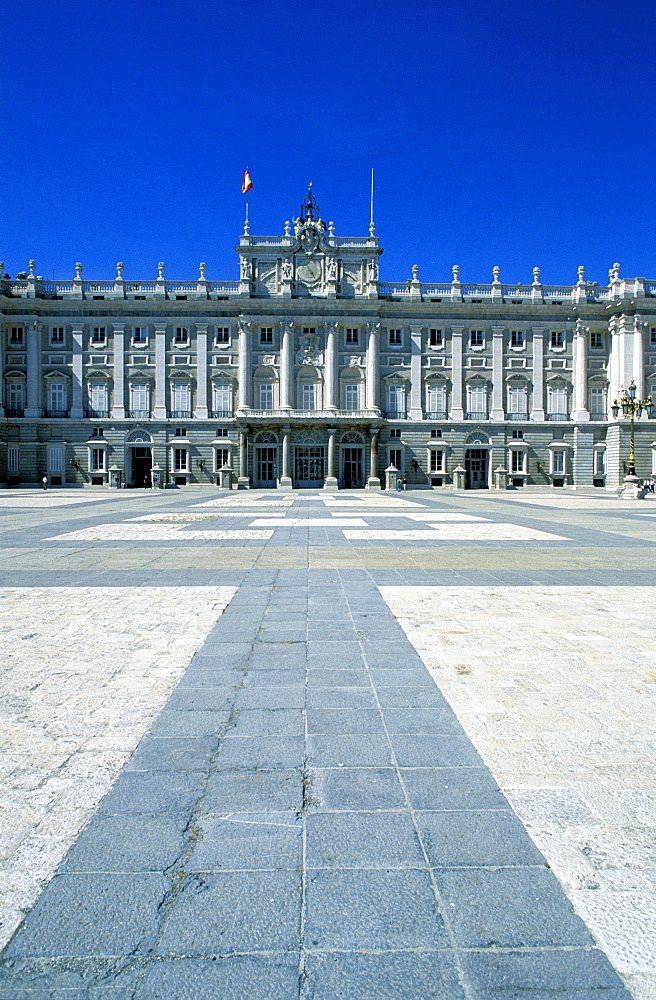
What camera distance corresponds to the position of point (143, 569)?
28.6 feet

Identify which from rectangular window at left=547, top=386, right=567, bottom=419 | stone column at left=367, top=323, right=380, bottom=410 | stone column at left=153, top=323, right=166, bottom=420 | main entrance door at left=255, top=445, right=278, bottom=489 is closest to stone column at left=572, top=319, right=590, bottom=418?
rectangular window at left=547, top=386, right=567, bottom=419

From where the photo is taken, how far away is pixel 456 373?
50.0 meters

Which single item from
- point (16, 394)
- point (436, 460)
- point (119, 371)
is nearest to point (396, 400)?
point (436, 460)

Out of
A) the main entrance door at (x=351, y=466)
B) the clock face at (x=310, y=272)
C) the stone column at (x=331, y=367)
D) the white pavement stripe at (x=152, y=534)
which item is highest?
the clock face at (x=310, y=272)

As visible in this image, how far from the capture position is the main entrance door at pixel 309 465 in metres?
49.1

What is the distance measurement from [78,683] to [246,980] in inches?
110

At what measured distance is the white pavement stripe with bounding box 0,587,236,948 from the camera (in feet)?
8.08

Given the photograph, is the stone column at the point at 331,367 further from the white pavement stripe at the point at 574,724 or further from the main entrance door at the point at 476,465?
the white pavement stripe at the point at 574,724

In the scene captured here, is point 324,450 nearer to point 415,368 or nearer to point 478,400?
point 415,368

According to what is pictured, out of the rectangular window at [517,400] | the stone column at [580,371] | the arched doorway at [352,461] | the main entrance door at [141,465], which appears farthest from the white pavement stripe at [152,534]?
the stone column at [580,371]

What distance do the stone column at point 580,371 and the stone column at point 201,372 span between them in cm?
3047

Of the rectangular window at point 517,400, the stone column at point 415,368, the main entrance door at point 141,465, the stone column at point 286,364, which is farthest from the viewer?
the rectangular window at point 517,400

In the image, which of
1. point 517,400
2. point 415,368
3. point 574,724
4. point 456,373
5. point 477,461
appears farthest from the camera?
point 517,400

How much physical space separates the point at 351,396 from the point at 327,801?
157 ft
